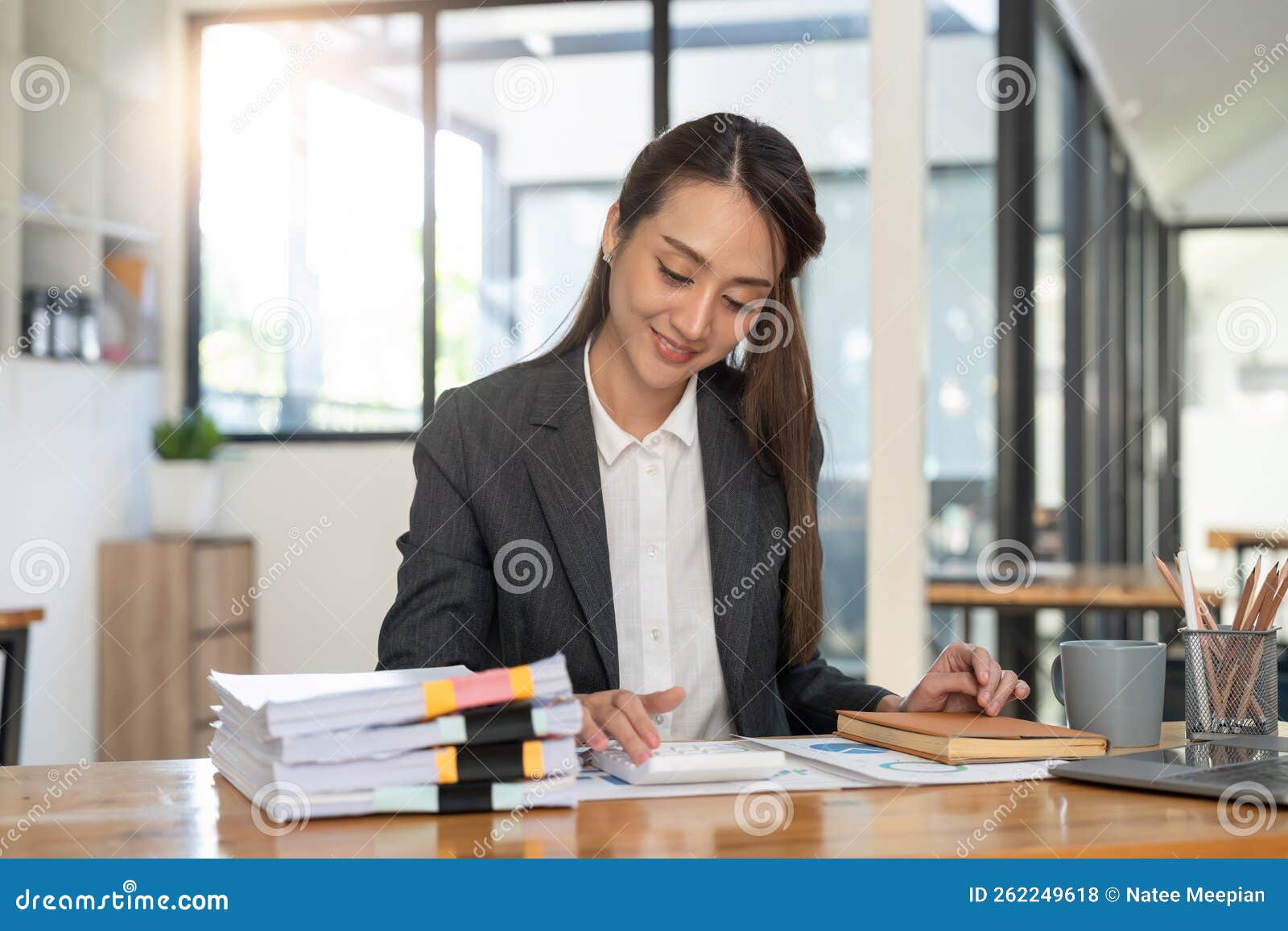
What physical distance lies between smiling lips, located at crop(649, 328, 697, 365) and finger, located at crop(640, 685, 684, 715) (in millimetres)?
534

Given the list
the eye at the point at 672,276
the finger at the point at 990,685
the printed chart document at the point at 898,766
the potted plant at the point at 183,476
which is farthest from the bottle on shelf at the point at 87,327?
the finger at the point at 990,685

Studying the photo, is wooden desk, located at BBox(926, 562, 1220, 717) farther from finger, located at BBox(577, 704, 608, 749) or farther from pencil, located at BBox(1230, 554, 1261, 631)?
finger, located at BBox(577, 704, 608, 749)

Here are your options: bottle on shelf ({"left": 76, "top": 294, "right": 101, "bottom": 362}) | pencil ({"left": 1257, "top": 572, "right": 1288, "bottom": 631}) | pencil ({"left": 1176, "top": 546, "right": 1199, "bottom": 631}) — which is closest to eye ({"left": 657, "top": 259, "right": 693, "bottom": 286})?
pencil ({"left": 1176, "top": 546, "right": 1199, "bottom": 631})

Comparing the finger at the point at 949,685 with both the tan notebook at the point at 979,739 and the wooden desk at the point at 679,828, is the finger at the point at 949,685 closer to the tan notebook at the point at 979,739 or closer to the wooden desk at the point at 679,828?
the tan notebook at the point at 979,739

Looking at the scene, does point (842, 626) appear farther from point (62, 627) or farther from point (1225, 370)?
point (1225, 370)

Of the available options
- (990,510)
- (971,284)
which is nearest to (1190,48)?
(971,284)

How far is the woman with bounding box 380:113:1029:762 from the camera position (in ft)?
5.39

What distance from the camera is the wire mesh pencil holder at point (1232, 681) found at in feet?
4.85

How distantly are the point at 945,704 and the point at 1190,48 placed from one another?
15.4 feet

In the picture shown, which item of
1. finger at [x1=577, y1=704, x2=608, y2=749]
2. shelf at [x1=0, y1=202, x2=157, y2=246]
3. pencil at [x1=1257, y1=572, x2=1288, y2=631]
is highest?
shelf at [x1=0, y1=202, x2=157, y2=246]
